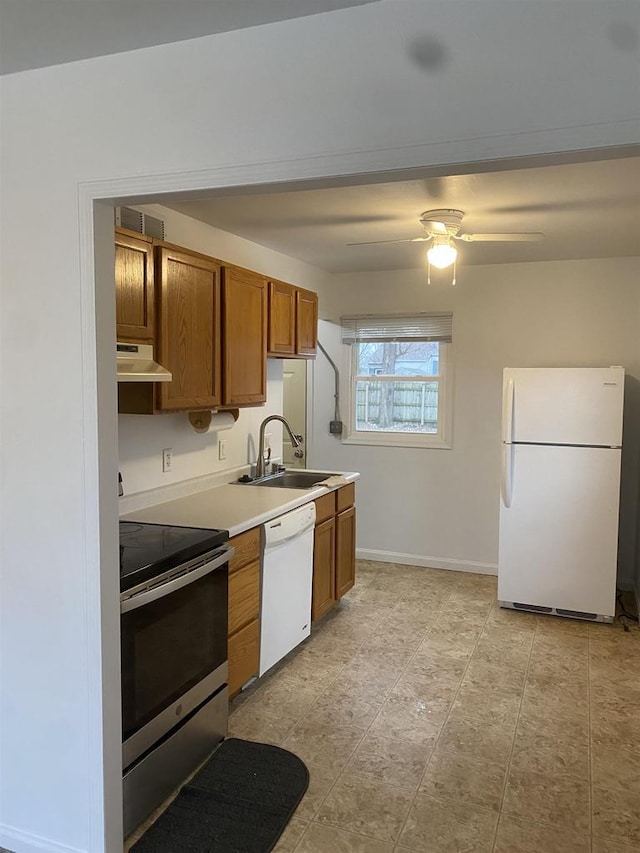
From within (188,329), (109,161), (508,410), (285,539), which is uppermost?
(109,161)

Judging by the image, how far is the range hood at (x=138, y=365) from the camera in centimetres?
252

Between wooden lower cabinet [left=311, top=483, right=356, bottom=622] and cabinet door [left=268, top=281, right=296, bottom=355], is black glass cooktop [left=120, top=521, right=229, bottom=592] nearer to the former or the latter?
wooden lower cabinet [left=311, top=483, right=356, bottom=622]

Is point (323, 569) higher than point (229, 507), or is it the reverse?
point (229, 507)

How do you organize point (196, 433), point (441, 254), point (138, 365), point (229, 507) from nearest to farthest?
1. point (138, 365)
2. point (229, 507)
3. point (441, 254)
4. point (196, 433)

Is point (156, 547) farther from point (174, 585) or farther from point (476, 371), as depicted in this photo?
point (476, 371)

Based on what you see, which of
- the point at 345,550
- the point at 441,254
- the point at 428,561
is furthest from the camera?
the point at 428,561

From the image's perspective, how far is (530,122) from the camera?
145cm

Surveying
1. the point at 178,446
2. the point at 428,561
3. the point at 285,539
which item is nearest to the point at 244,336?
the point at 178,446

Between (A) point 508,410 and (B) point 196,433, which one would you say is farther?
(A) point 508,410

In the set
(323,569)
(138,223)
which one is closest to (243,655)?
(323,569)

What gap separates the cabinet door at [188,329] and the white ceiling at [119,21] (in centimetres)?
107

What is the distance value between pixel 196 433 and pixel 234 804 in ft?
6.24

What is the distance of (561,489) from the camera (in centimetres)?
426

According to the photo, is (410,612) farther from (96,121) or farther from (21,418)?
(96,121)
